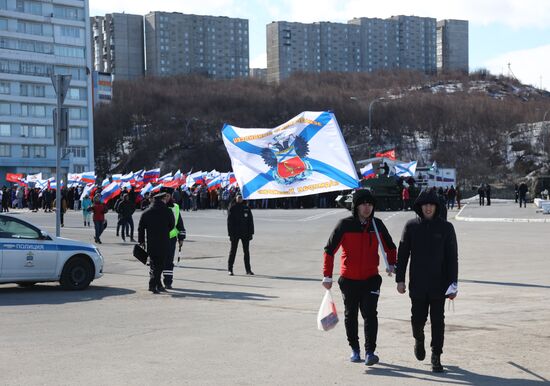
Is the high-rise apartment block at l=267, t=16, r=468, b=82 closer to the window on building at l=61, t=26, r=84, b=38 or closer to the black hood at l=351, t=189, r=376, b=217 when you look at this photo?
the window on building at l=61, t=26, r=84, b=38

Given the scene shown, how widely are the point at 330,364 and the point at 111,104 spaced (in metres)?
121

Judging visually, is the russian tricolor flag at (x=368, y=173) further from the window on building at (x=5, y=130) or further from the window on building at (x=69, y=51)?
the window on building at (x=69, y=51)

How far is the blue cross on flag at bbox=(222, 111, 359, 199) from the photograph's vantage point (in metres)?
13.9

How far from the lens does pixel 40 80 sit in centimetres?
10238

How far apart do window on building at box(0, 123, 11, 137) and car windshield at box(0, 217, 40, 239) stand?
87.8 meters

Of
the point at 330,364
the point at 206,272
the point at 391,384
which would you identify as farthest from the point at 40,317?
the point at 206,272

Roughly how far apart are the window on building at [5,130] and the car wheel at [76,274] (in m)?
Answer: 87.8

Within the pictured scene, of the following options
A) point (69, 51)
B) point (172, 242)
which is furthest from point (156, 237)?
point (69, 51)

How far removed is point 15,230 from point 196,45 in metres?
170

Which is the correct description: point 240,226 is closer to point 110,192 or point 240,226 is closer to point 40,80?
point 110,192

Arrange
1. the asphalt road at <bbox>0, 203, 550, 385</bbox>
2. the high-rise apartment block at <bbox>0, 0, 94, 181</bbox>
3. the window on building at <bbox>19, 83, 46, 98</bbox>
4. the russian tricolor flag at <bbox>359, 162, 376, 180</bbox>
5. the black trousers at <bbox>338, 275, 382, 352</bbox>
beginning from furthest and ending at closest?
the window on building at <bbox>19, 83, 46, 98</bbox>, the high-rise apartment block at <bbox>0, 0, 94, 181</bbox>, the russian tricolor flag at <bbox>359, 162, 376, 180</bbox>, the black trousers at <bbox>338, 275, 382, 352</bbox>, the asphalt road at <bbox>0, 203, 550, 385</bbox>

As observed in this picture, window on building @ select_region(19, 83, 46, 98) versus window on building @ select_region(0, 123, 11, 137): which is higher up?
window on building @ select_region(19, 83, 46, 98)

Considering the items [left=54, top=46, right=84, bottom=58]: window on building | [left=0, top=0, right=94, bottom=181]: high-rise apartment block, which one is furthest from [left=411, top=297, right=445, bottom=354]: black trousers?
[left=54, top=46, right=84, bottom=58]: window on building

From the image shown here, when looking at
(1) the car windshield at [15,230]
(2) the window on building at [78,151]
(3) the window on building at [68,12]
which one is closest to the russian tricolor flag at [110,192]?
(1) the car windshield at [15,230]
